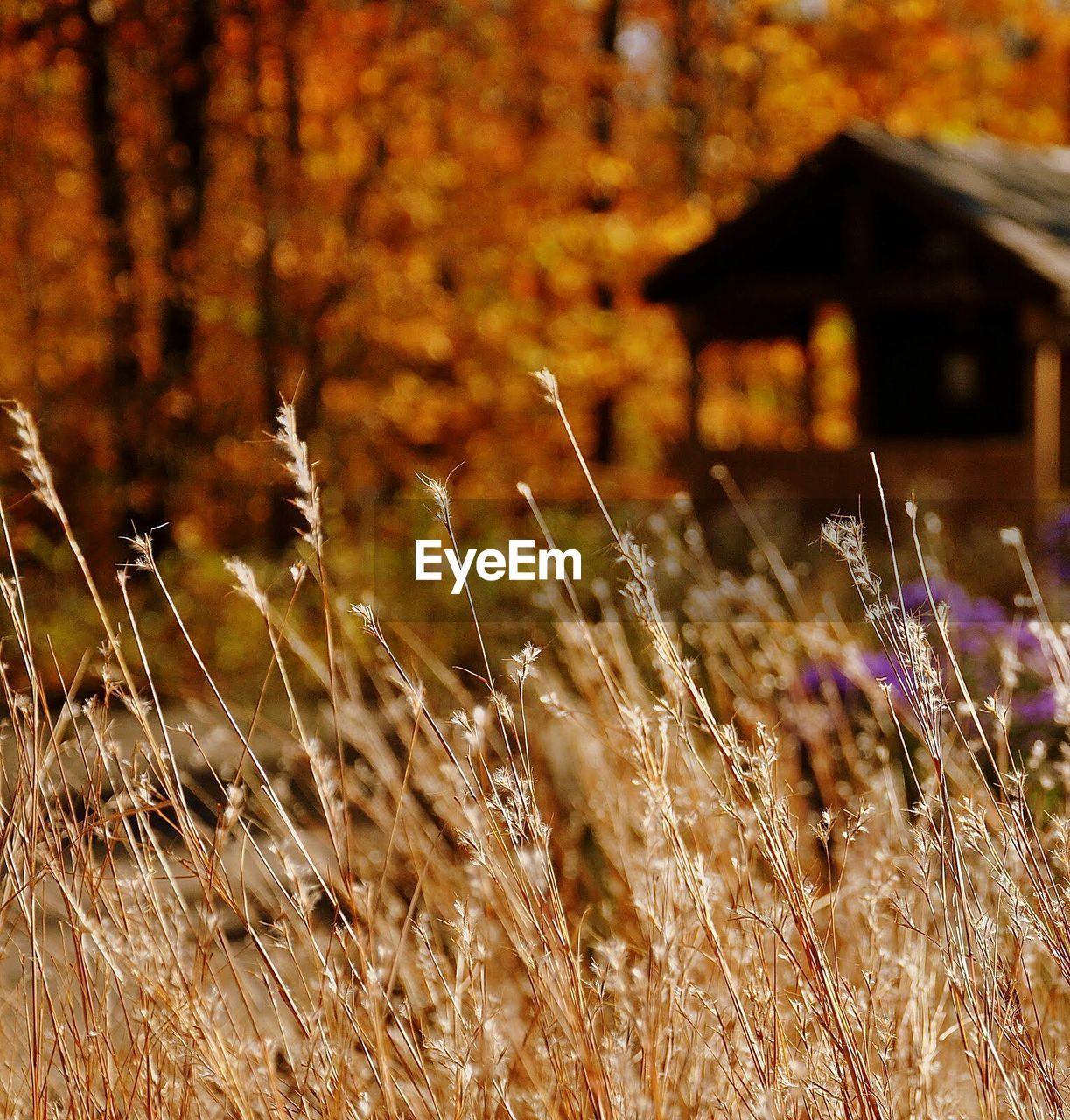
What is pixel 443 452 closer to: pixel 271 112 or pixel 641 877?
pixel 271 112

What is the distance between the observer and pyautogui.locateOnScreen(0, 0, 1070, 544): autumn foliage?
10.1 metres

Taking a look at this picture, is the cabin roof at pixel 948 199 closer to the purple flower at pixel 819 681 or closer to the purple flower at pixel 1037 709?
the purple flower at pixel 819 681

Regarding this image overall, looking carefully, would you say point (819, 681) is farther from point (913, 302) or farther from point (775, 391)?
point (775, 391)

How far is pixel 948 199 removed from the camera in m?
11.0

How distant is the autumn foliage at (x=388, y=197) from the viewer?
10.1 metres

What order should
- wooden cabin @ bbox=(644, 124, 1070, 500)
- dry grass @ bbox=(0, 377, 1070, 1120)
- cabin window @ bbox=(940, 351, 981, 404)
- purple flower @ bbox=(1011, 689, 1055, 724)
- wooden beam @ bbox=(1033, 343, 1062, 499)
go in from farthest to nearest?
cabin window @ bbox=(940, 351, 981, 404)
wooden beam @ bbox=(1033, 343, 1062, 499)
wooden cabin @ bbox=(644, 124, 1070, 500)
purple flower @ bbox=(1011, 689, 1055, 724)
dry grass @ bbox=(0, 377, 1070, 1120)

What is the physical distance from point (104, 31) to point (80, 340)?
3.43 m

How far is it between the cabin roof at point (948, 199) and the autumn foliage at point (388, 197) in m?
1.94

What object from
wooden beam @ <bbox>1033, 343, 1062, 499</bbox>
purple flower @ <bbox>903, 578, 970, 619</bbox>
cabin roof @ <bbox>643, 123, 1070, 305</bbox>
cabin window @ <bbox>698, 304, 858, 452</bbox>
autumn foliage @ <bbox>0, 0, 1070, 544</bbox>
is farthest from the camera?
cabin window @ <bbox>698, 304, 858, 452</bbox>

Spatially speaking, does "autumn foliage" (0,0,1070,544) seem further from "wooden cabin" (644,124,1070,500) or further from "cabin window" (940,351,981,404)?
"cabin window" (940,351,981,404)

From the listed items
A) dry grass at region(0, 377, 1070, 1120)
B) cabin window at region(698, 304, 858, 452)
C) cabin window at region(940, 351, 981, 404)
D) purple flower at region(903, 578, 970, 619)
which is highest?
dry grass at region(0, 377, 1070, 1120)

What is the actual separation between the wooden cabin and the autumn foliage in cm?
187

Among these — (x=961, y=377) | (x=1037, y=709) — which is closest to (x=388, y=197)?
(x=961, y=377)

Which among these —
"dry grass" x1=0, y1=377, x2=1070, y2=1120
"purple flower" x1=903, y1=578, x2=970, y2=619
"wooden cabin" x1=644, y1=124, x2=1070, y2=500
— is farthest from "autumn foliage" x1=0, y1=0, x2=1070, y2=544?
"dry grass" x1=0, y1=377, x2=1070, y2=1120
